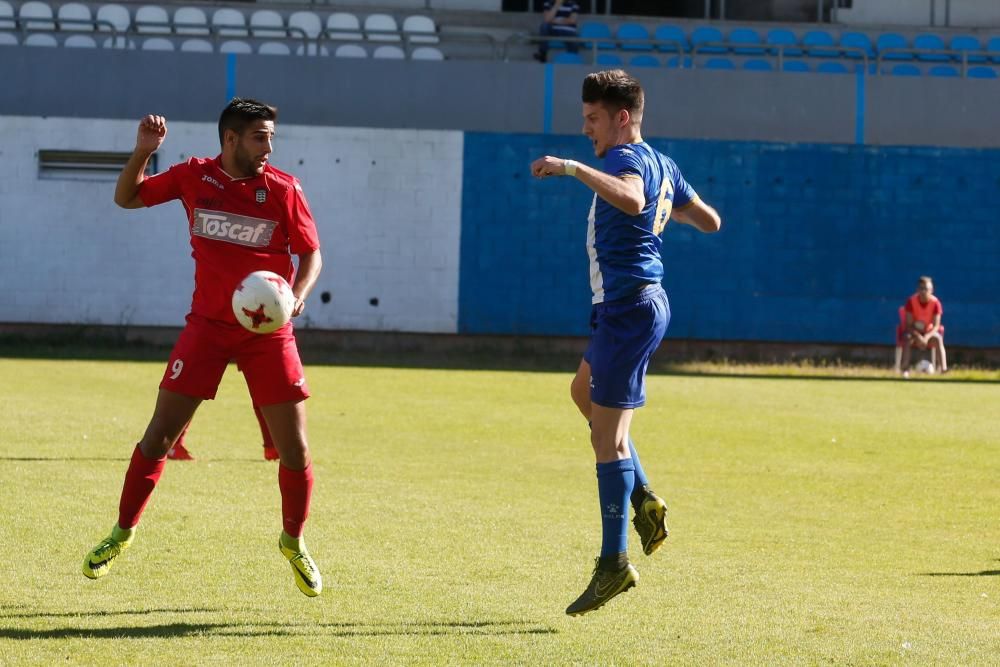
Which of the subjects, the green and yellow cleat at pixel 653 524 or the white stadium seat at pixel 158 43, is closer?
the green and yellow cleat at pixel 653 524

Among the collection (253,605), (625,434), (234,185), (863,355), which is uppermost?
(234,185)

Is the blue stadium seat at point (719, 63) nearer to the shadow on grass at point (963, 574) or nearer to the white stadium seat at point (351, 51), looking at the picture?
the white stadium seat at point (351, 51)

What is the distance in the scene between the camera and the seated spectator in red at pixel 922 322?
2428 centimetres

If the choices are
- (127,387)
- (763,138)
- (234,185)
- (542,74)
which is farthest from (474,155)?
(234,185)

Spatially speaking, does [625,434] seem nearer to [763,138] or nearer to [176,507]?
[176,507]

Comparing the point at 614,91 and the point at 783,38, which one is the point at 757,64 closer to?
the point at 783,38

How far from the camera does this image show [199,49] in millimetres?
27016

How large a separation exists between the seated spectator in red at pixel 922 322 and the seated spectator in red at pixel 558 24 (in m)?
7.88

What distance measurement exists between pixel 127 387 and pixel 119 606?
1210cm

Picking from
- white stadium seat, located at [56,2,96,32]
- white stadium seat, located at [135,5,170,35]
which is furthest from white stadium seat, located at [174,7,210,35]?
white stadium seat, located at [56,2,96,32]

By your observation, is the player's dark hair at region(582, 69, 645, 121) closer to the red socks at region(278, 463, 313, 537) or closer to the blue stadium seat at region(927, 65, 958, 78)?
the red socks at region(278, 463, 313, 537)

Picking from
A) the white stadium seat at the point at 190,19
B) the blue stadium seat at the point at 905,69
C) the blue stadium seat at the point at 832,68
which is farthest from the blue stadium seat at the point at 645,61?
the white stadium seat at the point at 190,19

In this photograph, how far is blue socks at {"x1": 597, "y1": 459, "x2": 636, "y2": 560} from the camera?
5.85 meters

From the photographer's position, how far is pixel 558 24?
2734 cm
